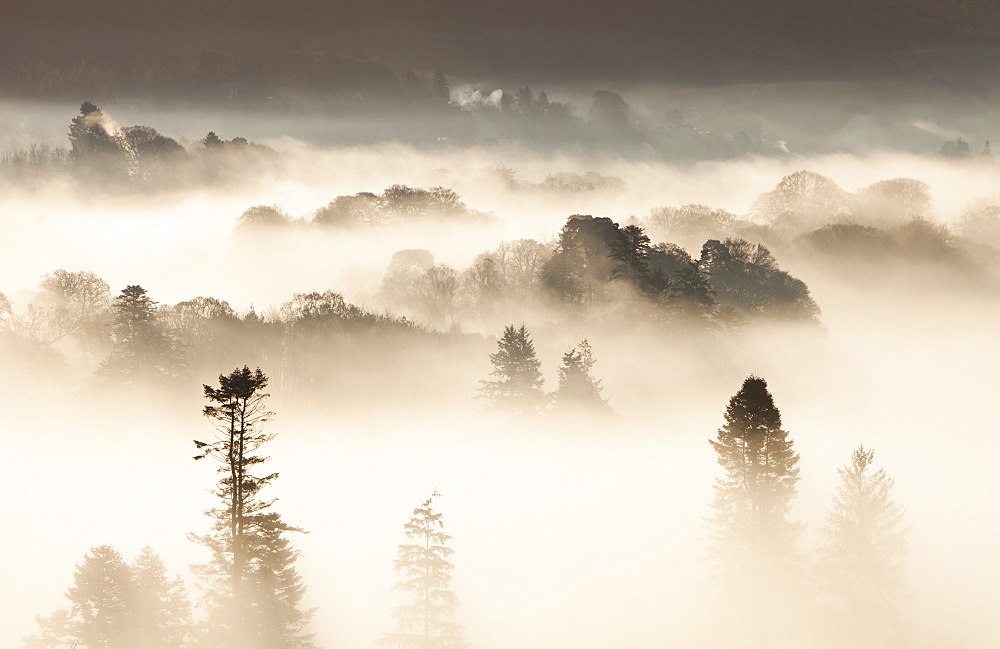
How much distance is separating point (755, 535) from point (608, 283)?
66.8 metres

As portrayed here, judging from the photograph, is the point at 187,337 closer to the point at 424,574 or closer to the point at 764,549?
the point at 424,574

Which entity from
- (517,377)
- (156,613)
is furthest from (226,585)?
(517,377)

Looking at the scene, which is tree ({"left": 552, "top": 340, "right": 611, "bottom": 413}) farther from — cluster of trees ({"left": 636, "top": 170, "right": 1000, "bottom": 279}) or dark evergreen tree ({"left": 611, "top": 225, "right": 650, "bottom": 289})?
cluster of trees ({"left": 636, "top": 170, "right": 1000, "bottom": 279})

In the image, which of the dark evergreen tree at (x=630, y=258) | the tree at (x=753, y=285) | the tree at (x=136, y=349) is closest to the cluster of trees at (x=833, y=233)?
the tree at (x=753, y=285)

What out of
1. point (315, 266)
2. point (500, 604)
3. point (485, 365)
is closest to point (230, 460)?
point (500, 604)

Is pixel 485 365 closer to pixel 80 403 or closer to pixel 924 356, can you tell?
pixel 80 403

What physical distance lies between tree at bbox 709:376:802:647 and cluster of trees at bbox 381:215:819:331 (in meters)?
55.3

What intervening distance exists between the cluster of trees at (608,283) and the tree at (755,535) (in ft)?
182

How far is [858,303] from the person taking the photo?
6890 inches

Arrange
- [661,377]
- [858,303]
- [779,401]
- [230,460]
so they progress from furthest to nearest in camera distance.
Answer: [858,303] < [779,401] < [661,377] < [230,460]

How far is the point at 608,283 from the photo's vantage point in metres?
121

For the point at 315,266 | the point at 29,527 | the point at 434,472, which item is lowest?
the point at 29,527

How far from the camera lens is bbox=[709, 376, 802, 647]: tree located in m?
55.1

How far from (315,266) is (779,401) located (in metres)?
97.7
